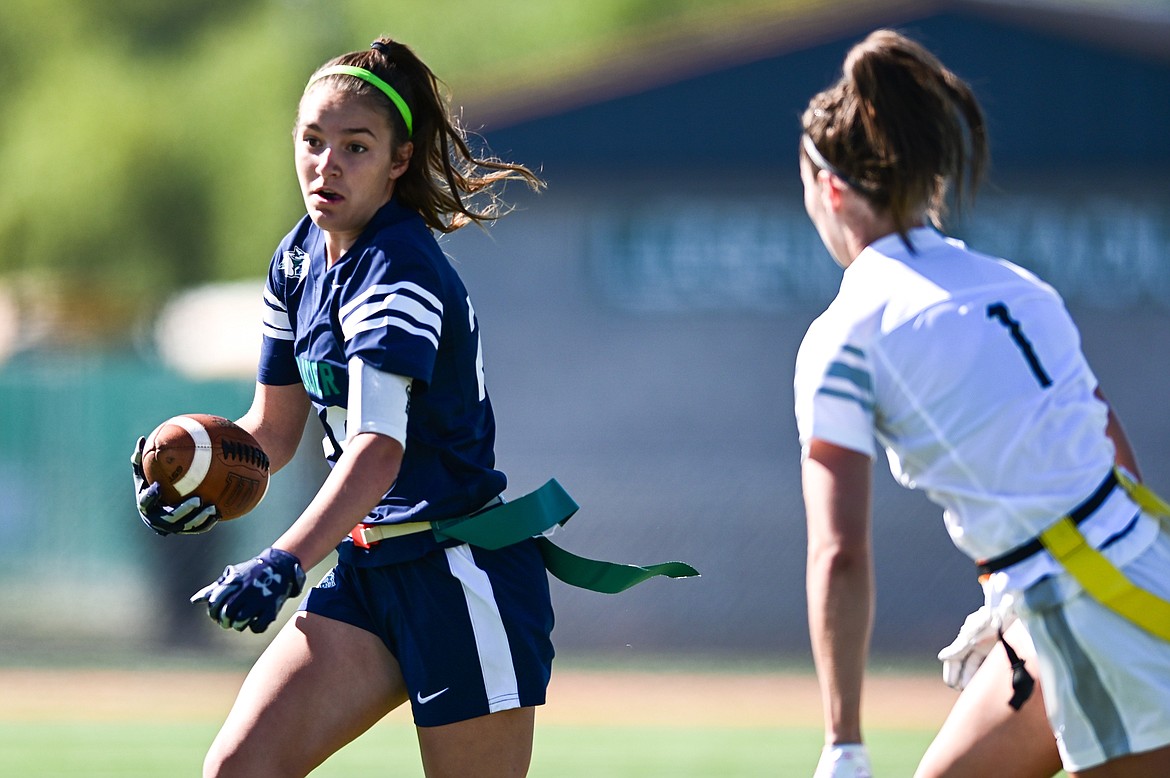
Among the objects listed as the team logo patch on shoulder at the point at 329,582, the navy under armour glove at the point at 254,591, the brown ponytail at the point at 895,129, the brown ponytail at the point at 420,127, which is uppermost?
the brown ponytail at the point at 420,127

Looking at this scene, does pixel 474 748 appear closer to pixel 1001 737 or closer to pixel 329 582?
pixel 329 582

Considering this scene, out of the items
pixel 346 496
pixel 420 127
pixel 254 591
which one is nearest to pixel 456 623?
pixel 346 496

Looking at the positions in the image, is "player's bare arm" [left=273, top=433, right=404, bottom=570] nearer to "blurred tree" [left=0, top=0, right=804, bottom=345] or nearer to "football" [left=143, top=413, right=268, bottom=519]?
"football" [left=143, top=413, right=268, bottom=519]

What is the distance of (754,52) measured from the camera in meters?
17.4

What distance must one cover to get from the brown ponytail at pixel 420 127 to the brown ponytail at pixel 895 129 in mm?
1049

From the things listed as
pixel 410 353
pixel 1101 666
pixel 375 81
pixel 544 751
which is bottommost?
pixel 544 751

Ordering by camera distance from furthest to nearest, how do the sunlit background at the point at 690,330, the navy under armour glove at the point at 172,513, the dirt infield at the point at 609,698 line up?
the sunlit background at the point at 690,330, the dirt infield at the point at 609,698, the navy under armour glove at the point at 172,513

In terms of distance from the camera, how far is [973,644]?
386 centimetres

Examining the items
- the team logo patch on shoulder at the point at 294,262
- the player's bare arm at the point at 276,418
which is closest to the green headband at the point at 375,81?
the team logo patch on shoulder at the point at 294,262

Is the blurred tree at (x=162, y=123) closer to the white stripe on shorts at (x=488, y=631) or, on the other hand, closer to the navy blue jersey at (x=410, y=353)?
the navy blue jersey at (x=410, y=353)

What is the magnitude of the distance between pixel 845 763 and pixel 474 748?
3.31 feet

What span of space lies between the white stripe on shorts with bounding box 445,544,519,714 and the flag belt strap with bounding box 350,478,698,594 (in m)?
0.05

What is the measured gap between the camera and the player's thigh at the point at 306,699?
372cm

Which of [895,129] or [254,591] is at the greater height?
[895,129]
